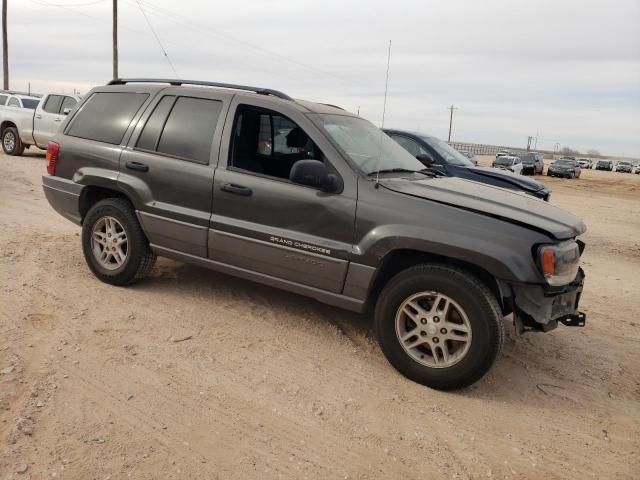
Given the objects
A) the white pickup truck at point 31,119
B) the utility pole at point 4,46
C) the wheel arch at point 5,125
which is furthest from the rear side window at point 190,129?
the utility pole at point 4,46

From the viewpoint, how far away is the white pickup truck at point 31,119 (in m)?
14.6

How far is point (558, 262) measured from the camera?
133 inches

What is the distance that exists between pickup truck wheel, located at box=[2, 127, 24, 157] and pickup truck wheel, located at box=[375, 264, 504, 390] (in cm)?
1531

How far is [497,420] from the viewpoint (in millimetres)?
3277

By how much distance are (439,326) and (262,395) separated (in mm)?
1219

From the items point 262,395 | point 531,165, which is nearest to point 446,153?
point 262,395

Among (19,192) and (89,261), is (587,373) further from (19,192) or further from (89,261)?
(19,192)

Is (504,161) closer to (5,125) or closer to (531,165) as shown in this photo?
(531,165)

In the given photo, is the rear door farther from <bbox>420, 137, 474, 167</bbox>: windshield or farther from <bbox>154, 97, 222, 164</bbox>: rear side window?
<bbox>420, 137, 474, 167</bbox>: windshield

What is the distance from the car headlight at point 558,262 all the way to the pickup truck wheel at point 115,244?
130 inches

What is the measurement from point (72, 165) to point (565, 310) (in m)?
4.41

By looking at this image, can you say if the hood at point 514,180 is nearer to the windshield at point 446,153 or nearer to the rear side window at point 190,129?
the windshield at point 446,153

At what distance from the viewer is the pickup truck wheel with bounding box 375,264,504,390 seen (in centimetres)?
338

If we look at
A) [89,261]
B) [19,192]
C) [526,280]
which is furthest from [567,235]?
[19,192]
